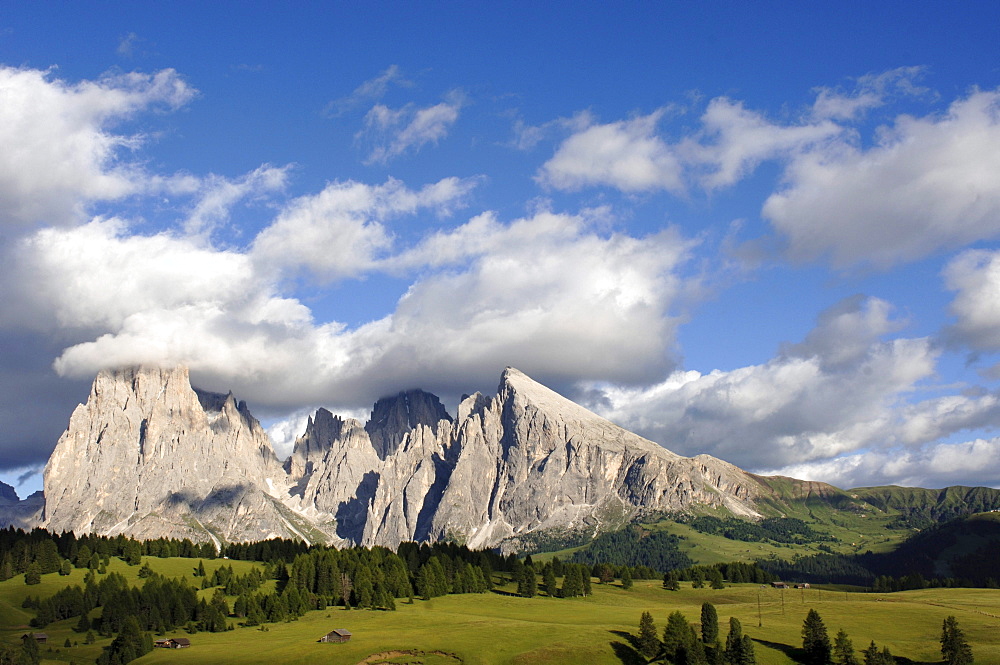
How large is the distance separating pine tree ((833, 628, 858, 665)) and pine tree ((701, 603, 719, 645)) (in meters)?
20.9

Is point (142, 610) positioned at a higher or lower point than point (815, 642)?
higher

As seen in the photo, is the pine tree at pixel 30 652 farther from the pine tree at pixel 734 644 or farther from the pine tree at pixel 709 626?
the pine tree at pixel 734 644

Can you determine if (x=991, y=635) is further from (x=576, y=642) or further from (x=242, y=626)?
(x=242, y=626)

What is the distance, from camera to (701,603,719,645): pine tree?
157875 mm

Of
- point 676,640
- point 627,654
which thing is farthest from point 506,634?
point 676,640

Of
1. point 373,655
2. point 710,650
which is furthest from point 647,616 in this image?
point 373,655

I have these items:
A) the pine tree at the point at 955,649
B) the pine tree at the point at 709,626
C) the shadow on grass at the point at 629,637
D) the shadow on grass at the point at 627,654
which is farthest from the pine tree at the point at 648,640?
the pine tree at the point at 955,649

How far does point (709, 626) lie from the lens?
160 meters

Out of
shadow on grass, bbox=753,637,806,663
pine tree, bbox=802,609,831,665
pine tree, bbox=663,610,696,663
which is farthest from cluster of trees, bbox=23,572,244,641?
pine tree, bbox=802,609,831,665

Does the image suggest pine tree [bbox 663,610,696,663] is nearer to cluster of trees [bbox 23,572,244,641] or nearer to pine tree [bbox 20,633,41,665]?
cluster of trees [bbox 23,572,244,641]

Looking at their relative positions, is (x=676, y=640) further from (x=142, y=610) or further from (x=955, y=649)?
(x=142, y=610)

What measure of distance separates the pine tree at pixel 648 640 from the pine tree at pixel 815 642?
25773mm

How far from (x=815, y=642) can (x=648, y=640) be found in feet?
95.9

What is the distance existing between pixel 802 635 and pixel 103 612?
14431cm
